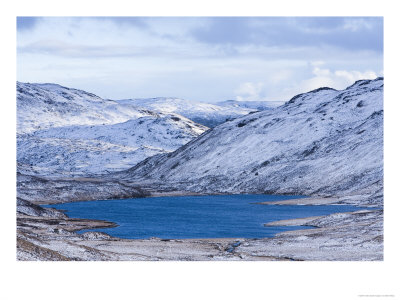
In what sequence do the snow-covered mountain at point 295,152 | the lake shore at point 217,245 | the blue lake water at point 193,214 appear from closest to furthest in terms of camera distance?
the lake shore at point 217,245
the blue lake water at point 193,214
the snow-covered mountain at point 295,152

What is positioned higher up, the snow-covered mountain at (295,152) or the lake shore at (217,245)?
the snow-covered mountain at (295,152)

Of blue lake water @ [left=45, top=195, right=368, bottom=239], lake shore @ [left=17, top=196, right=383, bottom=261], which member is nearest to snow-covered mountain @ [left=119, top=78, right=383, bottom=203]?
blue lake water @ [left=45, top=195, right=368, bottom=239]

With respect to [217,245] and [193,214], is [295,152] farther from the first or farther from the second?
[217,245]

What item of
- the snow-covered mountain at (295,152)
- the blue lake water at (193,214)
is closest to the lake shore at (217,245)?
the blue lake water at (193,214)

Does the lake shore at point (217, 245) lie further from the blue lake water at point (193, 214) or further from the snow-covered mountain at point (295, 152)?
the snow-covered mountain at point (295, 152)

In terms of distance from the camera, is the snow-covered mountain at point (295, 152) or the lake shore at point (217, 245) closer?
the lake shore at point (217, 245)
